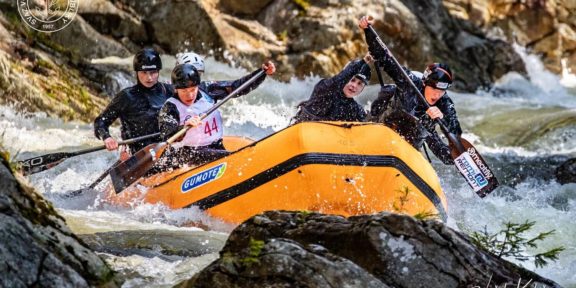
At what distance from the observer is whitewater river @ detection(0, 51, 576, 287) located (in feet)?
17.5

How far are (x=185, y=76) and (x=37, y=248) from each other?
12.2 ft

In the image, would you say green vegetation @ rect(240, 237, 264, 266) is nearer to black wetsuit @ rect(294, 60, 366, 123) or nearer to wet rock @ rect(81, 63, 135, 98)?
black wetsuit @ rect(294, 60, 366, 123)

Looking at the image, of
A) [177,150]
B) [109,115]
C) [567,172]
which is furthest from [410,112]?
[567,172]

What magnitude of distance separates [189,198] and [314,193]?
1.14 metres

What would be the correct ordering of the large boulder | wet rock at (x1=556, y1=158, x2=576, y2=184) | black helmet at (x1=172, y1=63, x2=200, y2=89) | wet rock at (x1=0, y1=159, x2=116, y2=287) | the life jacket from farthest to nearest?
the large boulder
wet rock at (x1=556, y1=158, x2=576, y2=184)
the life jacket
black helmet at (x1=172, y1=63, x2=200, y2=89)
wet rock at (x1=0, y1=159, x2=116, y2=287)

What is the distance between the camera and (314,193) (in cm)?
527

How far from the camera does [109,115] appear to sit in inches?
283

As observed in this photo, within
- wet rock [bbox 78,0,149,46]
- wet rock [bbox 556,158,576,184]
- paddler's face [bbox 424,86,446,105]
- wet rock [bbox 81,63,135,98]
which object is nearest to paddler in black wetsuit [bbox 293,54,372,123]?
paddler's face [bbox 424,86,446,105]

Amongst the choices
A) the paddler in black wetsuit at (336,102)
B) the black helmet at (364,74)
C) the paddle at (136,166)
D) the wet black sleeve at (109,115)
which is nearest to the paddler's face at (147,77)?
the wet black sleeve at (109,115)

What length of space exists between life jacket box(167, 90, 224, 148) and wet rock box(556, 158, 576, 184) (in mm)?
4348

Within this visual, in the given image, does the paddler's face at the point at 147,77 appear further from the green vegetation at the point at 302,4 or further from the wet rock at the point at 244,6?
the green vegetation at the point at 302,4

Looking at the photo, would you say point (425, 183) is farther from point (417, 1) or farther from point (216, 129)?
point (417, 1)

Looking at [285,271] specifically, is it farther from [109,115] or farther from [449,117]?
[109,115]

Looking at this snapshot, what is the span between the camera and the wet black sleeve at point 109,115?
7.05 m
